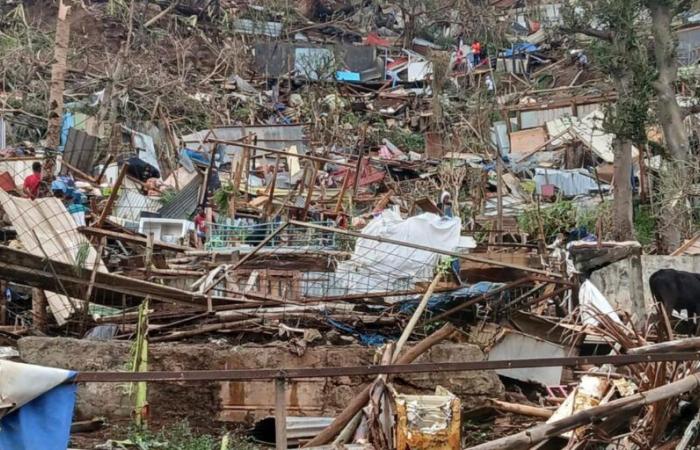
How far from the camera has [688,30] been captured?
973 inches

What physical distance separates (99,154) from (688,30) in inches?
711

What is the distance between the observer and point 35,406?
126 inches

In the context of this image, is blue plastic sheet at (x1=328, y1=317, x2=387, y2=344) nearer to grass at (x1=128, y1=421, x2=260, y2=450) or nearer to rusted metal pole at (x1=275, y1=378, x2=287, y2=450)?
grass at (x1=128, y1=421, x2=260, y2=450)

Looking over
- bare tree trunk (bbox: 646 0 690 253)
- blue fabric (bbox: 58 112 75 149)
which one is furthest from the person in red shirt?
bare tree trunk (bbox: 646 0 690 253)

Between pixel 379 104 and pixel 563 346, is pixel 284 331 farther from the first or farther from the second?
pixel 379 104

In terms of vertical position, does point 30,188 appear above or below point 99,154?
below

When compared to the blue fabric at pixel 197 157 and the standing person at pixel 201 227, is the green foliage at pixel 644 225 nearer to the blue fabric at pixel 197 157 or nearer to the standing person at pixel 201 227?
the standing person at pixel 201 227

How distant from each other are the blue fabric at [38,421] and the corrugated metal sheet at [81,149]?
13.2 meters

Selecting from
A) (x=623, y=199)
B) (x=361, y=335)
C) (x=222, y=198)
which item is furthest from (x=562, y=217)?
(x=361, y=335)

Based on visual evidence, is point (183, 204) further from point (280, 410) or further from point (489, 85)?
point (489, 85)

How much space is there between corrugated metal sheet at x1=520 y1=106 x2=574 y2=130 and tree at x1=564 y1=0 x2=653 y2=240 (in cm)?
881

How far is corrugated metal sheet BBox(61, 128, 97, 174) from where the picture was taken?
15758 mm

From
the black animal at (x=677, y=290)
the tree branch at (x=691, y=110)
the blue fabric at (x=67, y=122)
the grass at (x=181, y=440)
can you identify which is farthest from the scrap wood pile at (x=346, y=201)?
the tree branch at (x=691, y=110)

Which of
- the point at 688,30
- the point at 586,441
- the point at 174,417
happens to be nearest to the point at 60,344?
the point at 174,417
